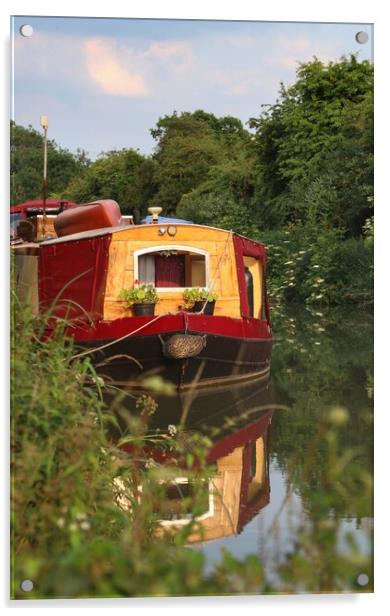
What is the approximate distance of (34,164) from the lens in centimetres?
511

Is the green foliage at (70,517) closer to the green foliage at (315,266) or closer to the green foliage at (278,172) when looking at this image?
the green foliage at (278,172)

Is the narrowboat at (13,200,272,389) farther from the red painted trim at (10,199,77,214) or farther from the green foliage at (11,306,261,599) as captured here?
the green foliage at (11,306,261,599)

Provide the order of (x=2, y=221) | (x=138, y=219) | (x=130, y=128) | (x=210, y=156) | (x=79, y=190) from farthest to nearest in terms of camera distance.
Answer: (x=138, y=219) → (x=210, y=156) → (x=79, y=190) → (x=130, y=128) → (x=2, y=221)

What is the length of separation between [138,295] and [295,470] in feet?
13.9

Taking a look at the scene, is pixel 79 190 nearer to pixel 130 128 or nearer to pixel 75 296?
pixel 130 128

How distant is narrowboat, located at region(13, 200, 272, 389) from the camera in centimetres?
1030

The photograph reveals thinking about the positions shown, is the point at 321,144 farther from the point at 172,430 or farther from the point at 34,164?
the point at 34,164

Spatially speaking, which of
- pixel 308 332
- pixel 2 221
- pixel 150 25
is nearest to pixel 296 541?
pixel 2 221

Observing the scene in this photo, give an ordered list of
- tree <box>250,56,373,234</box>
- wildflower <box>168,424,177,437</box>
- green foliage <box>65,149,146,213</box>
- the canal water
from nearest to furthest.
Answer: the canal water → tree <box>250,56,373,234</box> → green foliage <box>65,149,146,213</box> → wildflower <box>168,424,177,437</box>

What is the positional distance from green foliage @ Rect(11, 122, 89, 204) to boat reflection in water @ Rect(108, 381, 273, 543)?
108cm

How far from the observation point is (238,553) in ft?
16.5

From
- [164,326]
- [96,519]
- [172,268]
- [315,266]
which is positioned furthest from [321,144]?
[96,519]

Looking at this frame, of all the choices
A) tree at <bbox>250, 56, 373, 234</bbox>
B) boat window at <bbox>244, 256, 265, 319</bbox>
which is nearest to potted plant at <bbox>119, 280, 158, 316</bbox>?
tree at <bbox>250, 56, 373, 234</bbox>
